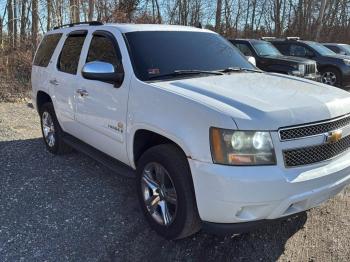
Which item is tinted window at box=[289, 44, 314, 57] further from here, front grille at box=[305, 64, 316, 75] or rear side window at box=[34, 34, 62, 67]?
rear side window at box=[34, 34, 62, 67]

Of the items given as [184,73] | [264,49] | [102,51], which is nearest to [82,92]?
[102,51]

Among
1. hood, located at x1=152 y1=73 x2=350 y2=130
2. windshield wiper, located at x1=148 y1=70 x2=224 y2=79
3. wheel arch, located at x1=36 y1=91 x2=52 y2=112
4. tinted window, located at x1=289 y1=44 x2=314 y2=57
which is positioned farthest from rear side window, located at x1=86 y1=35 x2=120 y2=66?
tinted window, located at x1=289 y1=44 x2=314 y2=57

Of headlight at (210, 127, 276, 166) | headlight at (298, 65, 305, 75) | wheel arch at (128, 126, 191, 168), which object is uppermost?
headlight at (210, 127, 276, 166)

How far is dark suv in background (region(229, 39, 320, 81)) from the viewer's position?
39.5 ft

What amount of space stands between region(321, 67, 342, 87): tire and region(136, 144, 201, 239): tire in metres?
12.1

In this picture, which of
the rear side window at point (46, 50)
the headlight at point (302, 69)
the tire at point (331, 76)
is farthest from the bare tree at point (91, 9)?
the rear side window at point (46, 50)

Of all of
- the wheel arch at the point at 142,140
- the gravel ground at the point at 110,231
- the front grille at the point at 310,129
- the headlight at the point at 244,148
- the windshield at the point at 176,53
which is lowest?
the gravel ground at the point at 110,231

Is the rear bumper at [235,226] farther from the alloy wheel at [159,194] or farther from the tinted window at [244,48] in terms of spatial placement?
the tinted window at [244,48]

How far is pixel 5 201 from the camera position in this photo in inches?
183

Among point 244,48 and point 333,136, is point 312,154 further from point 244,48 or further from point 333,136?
point 244,48

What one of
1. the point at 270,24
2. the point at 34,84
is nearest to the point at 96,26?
the point at 34,84

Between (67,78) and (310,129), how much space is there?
3.24 meters

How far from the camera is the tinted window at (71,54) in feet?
17.4

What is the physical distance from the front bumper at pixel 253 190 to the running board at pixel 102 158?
126 centimetres
